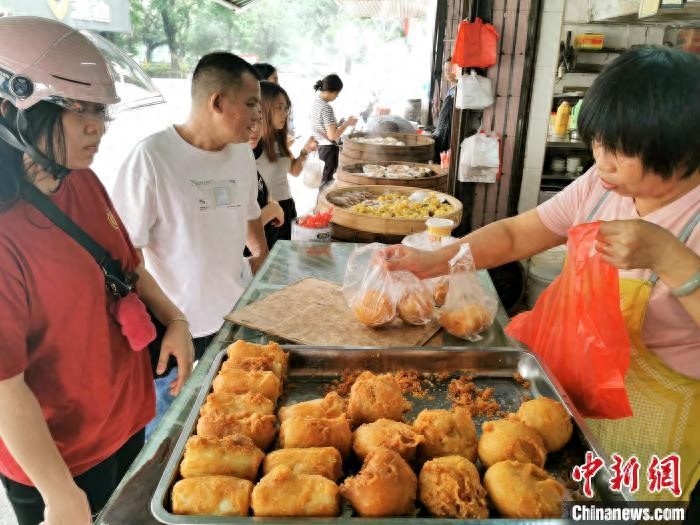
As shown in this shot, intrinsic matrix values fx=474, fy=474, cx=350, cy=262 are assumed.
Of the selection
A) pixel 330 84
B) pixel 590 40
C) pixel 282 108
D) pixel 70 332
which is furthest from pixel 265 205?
pixel 590 40

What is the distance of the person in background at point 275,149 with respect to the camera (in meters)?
3.74

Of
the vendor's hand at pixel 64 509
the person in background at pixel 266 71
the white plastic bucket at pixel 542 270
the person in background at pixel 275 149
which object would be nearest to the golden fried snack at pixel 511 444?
the vendor's hand at pixel 64 509

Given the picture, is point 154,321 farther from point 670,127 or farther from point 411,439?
point 670,127

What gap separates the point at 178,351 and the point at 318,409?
2.66 ft

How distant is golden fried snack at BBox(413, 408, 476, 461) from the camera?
106 cm

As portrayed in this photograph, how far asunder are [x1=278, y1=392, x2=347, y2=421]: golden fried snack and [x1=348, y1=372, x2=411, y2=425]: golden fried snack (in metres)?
0.04

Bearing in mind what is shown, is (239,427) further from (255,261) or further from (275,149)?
(275,149)

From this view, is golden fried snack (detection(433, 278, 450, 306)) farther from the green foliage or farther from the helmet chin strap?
the green foliage

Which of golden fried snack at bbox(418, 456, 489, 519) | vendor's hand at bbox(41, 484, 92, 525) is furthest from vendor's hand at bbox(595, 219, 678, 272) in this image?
vendor's hand at bbox(41, 484, 92, 525)

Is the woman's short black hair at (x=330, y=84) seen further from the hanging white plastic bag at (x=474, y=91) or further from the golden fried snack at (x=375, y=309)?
the golden fried snack at (x=375, y=309)

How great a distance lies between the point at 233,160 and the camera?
2465mm

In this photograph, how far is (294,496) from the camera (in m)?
0.89

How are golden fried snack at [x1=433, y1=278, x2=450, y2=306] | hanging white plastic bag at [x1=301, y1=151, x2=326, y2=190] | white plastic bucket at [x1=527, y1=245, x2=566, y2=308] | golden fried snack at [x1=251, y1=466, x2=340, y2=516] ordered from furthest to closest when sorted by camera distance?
1. hanging white plastic bag at [x1=301, y1=151, x2=326, y2=190]
2. white plastic bucket at [x1=527, y1=245, x2=566, y2=308]
3. golden fried snack at [x1=433, y1=278, x2=450, y2=306]
4. golden fried snack at [x1=251, y1=466, x2=340, y2=516]

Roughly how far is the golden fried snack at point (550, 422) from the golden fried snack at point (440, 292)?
2.39 feet
